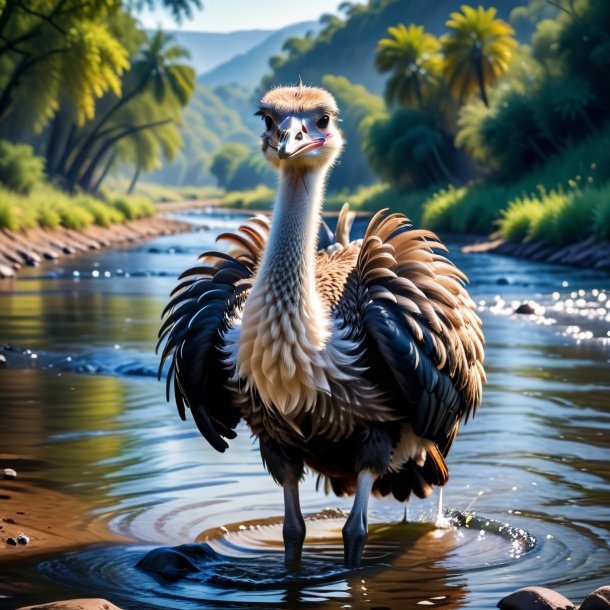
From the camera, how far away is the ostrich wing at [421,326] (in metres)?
5.59

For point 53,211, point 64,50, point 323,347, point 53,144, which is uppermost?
point 64,50

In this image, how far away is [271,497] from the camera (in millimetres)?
7082

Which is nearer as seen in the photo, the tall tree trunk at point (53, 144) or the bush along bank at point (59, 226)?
the bush along bank at point (59, 226)

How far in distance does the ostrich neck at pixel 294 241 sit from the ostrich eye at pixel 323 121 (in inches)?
8.1

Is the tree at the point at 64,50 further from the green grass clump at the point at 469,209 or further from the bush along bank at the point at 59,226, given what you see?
the green grass clump at the point at 469,209

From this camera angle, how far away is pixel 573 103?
40.5 meters

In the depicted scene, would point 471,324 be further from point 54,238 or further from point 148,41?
point 148,41

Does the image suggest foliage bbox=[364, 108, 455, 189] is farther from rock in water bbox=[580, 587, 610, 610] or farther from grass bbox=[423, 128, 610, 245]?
rock in water bbox=[580, 587, 610, 610]

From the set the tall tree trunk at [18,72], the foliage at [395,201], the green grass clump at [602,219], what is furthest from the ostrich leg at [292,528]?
the foliage at [395,201]

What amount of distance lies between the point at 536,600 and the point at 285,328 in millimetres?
1458

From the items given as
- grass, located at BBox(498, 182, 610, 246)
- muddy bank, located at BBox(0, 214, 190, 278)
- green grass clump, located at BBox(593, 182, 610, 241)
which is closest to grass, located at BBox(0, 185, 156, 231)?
muddy bank, located at BBox(0, 214, 190, 278)

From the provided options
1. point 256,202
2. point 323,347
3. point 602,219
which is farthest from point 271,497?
point 256,202

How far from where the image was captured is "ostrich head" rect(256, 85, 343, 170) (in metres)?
5.55

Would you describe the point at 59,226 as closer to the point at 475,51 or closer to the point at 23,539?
the point at 475,51
